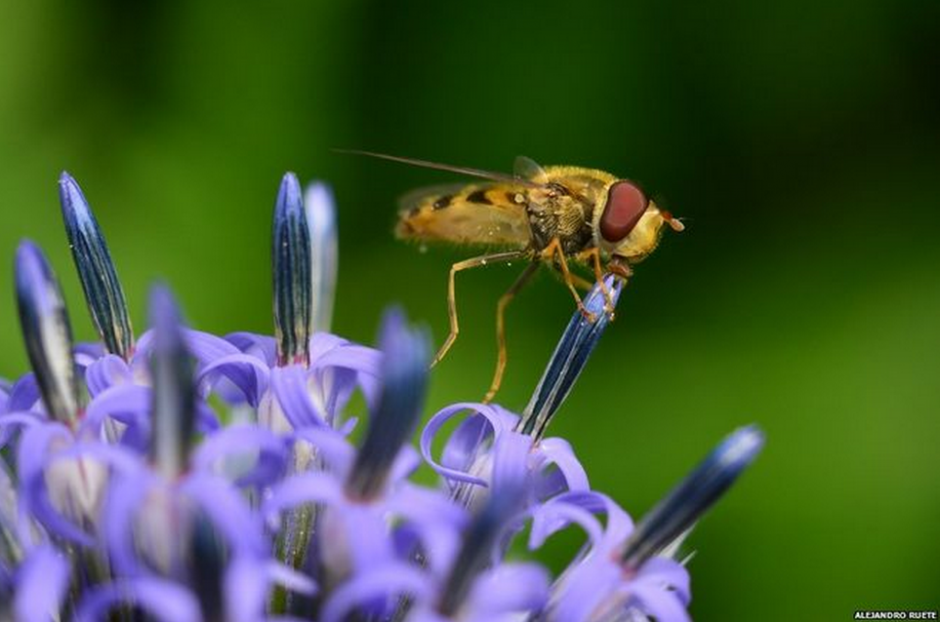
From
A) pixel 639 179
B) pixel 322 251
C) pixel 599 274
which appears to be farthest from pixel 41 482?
pixel 639 179

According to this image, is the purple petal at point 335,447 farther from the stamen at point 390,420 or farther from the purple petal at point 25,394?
the purple petal at point 25,394

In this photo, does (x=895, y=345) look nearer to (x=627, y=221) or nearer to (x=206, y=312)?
(x=627, y=221)

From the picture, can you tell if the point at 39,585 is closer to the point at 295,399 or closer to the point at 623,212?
the point at 295,399

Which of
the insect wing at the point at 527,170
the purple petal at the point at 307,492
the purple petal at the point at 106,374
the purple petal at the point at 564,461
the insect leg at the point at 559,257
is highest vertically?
the insect wing at the point at 527,170

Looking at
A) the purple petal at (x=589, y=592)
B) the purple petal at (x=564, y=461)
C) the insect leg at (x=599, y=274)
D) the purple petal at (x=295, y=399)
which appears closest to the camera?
the purple petal at (x=589, y=592)

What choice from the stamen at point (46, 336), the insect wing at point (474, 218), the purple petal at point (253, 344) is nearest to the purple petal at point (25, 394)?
the stamen at point (46, 336)

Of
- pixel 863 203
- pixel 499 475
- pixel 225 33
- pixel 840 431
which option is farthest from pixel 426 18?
pixel 499 475

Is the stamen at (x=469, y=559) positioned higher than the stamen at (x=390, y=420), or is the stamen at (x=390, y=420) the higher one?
the stamen at (x=390, y=420)
